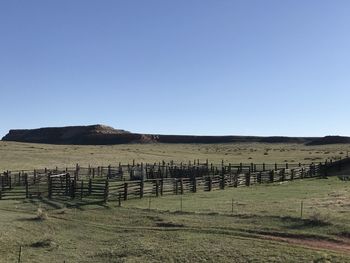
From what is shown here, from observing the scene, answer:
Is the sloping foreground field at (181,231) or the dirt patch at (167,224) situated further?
the dirt patch at (167,224)

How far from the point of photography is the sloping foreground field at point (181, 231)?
62.1ft

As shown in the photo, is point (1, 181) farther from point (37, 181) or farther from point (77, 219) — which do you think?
point (77, 219)

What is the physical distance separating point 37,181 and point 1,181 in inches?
115

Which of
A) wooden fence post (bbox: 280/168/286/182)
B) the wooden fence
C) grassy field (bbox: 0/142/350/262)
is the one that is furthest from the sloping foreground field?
wooden fence post (bbox: 280/168/286/182)

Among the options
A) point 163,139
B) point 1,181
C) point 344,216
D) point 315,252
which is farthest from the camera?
point 163,139

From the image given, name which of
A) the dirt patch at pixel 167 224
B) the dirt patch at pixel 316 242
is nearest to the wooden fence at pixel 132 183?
the dirt patch at pixel 167 224

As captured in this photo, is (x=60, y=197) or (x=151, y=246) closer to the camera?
(x=151, y=246)

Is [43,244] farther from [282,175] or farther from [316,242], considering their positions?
[282,175]

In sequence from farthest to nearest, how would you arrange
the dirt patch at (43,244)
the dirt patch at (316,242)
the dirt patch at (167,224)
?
the dirt patch at (167,224) → the dirt patch at (43,244) → the dirt patch at (316,242)

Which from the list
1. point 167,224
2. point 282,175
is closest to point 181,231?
point 167,224

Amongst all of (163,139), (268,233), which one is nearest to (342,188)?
(268,233)

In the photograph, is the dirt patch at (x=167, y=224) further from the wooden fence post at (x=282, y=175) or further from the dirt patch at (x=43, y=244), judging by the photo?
the wooden fence post at (x=282, y=175)

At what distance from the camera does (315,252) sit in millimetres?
18234

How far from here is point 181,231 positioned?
74.5 ft
